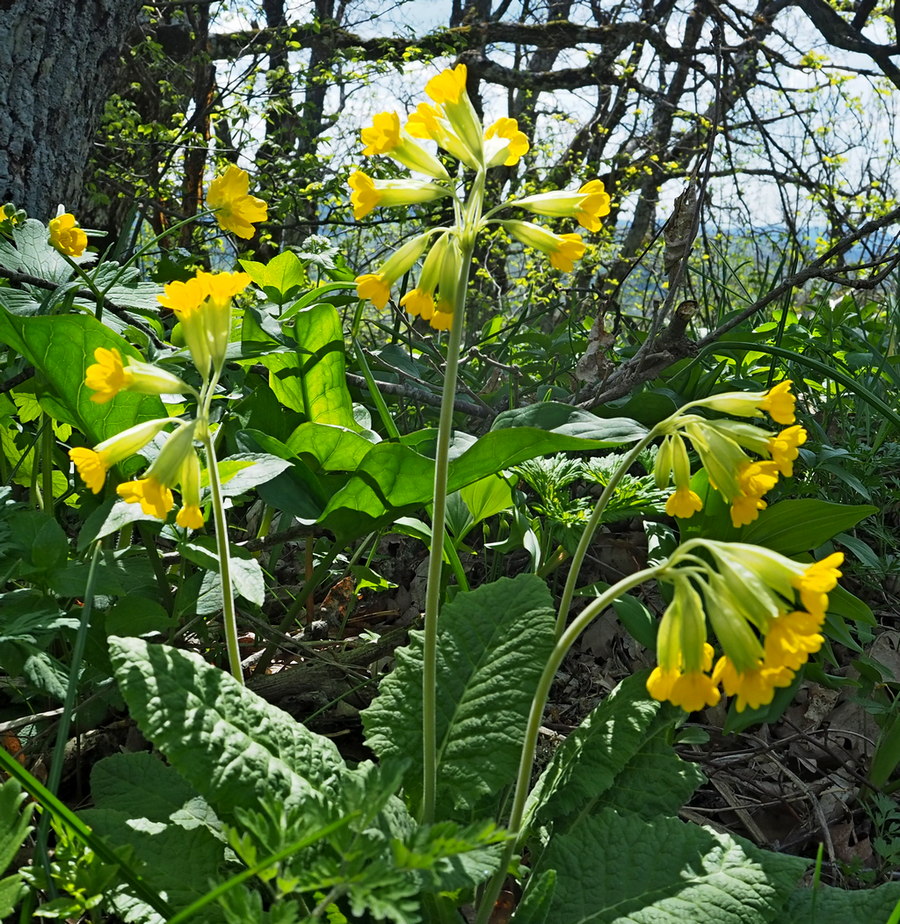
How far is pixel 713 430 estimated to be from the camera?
3.68 ft

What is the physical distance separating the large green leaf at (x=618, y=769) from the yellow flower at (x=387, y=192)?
837mm

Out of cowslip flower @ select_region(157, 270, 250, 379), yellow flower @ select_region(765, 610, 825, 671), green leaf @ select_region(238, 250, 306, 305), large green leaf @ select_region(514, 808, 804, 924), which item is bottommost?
large green leaf @ select_region(514, 808, 804, 924)

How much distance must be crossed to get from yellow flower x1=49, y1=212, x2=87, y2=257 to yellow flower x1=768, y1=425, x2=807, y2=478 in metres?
1.58

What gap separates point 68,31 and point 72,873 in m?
2.61

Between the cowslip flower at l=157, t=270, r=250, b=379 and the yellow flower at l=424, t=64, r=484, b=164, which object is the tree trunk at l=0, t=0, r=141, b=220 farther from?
the yellow flower at l=424, t=64, r=484, b=164

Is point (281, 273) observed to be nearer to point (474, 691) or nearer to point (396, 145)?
point (396, 145)

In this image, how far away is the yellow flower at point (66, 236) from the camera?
1941 millimetres

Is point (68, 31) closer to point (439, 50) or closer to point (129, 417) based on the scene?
point (129, 417)

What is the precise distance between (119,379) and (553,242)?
1.93 ft

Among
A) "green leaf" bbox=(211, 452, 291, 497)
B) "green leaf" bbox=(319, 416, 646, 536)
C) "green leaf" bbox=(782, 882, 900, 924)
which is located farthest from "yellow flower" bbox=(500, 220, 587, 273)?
"green leaf" bbox=(782, 882, 900, 924)

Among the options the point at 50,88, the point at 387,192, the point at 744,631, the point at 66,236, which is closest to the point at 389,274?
the point at 387,192

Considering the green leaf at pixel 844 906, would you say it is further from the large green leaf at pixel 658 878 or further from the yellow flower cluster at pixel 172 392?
the yellow flower cluster at pixel 172 392

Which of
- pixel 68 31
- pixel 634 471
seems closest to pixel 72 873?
pixel 634 471

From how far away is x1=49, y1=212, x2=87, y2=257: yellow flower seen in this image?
1941 millimetres
